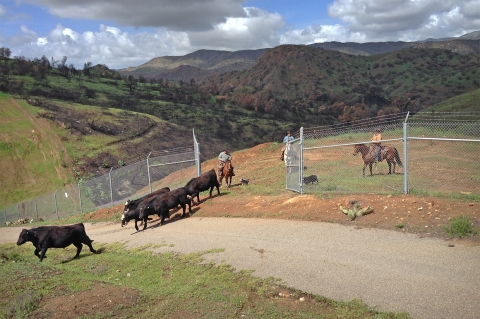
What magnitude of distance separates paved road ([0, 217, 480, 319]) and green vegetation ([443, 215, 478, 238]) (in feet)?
1.69

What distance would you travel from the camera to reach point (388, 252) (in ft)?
28.7

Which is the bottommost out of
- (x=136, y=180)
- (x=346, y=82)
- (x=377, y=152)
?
(x=136, y=180)

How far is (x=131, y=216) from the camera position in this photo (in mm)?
15602

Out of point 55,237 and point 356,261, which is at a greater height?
point 356,261

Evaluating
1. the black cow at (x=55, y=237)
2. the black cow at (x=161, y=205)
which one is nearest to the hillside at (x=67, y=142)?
the black cow at (x=161, y=205)

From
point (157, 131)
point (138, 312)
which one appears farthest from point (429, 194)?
point (157, 131)

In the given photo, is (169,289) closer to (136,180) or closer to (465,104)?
(136,180)

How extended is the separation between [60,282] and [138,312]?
2.80 metres

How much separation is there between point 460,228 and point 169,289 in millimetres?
6347

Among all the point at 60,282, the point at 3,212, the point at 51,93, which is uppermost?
the point at 51,93

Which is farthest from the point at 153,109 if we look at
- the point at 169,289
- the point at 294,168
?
the point at 169,289

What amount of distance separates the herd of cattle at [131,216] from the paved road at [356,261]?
1.84 meters

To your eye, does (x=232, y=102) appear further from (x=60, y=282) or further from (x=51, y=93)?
(x=60, y=282)

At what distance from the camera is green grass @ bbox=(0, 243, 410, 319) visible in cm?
654
